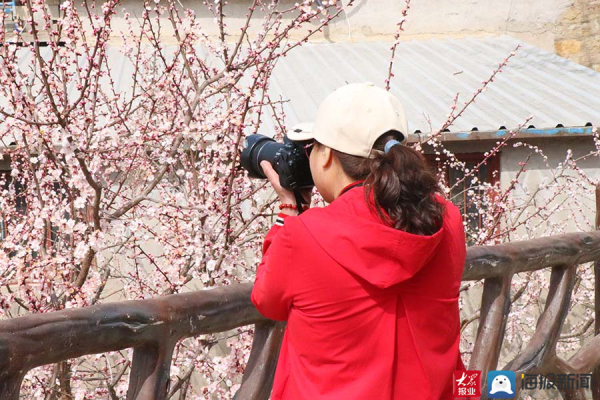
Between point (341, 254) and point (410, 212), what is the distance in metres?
0.19

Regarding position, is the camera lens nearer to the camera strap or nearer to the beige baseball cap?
the camera strap

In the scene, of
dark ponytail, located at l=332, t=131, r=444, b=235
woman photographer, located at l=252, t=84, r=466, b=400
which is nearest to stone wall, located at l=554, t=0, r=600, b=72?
woman photographer, located at l=252, t=84, r=466, b=400

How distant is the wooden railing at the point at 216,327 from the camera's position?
5.23 ft

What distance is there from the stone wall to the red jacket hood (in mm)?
8563

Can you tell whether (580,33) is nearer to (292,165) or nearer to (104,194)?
(104,194)

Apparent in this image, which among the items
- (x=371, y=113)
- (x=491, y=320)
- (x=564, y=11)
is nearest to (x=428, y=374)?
(x=371, y=113)

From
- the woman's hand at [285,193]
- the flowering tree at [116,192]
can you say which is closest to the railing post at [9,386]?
the woman's hand at [285,193]

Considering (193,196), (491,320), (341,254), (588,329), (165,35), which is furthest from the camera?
(165,35)

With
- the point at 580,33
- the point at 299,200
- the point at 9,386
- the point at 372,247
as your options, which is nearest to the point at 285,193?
the point at 299,200

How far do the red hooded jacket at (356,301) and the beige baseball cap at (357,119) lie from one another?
123 millimetres

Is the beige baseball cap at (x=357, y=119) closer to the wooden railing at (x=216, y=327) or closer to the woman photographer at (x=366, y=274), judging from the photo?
the woman photographer at (x=366, y=274)

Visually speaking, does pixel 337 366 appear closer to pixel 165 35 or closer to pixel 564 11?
pixel 165 35

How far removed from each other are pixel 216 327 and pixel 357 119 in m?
0.71

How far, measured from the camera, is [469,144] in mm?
7266
